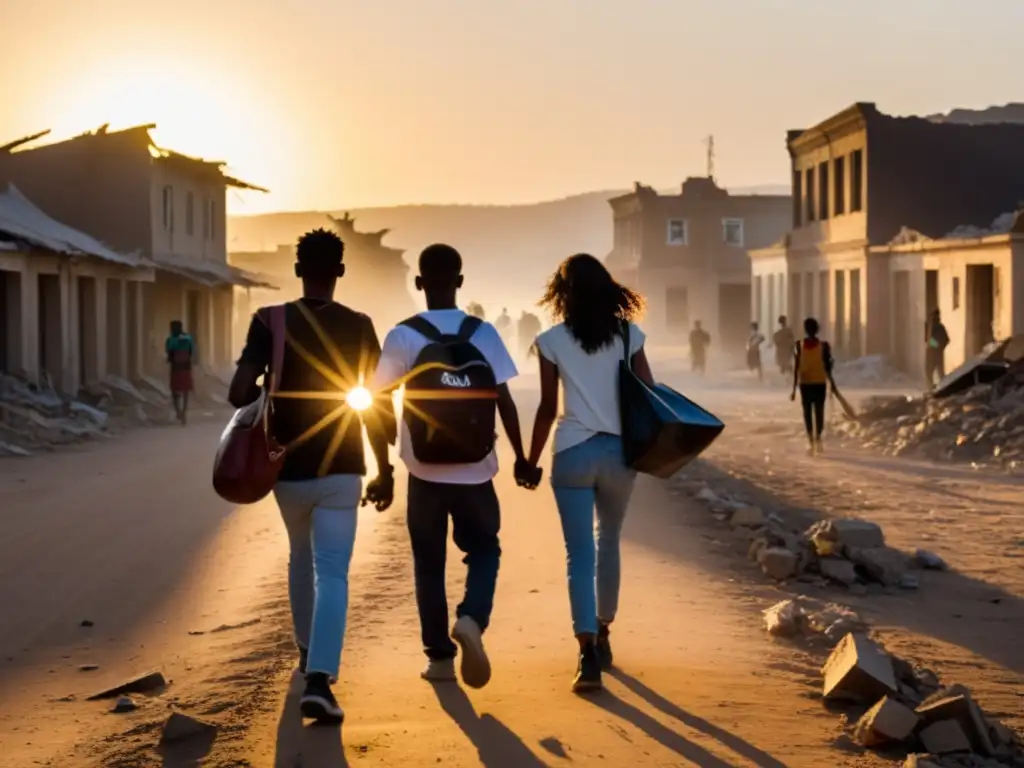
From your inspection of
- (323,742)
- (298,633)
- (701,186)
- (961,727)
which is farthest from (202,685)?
(701,186)

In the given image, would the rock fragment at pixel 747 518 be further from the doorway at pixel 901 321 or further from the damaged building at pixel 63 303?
the doorway at pixel 901 321

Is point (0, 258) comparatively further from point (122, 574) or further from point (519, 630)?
point (519, 630)

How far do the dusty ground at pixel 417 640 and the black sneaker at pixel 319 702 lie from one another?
0.21 ft

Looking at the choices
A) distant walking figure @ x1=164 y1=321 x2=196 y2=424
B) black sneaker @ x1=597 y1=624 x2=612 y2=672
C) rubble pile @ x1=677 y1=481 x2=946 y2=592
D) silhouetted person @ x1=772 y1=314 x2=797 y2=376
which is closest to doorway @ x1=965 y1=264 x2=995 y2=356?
silhouetted person @ x1=772 y1=314 x2=797 y2=376

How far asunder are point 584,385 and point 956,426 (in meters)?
15.3

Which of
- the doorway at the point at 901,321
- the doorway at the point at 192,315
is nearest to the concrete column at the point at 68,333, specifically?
the doorway at the point at 192,315

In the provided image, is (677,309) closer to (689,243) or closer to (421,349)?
(689,243)

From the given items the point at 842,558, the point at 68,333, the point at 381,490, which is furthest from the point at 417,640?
the point at 68,333

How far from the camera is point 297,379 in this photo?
20.6 ft

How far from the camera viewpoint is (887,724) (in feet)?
19.2

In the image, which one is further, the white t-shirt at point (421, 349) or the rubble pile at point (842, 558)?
the rubble pile at point (842, 558)

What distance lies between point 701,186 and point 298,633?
2528 inches

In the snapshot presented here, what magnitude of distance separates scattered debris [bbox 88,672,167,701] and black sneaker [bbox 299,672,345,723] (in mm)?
1316

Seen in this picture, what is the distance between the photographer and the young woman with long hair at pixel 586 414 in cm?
675
